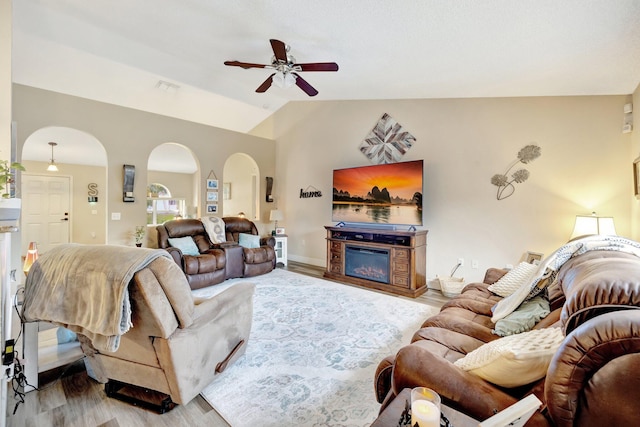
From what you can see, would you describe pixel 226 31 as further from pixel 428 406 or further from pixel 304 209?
pixel 304 209

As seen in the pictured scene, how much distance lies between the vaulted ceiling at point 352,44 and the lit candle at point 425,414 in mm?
2380

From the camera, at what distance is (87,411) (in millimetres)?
1694

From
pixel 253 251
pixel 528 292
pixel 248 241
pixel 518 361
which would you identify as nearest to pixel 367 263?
pixel 253 251

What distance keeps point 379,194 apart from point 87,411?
4.03 m

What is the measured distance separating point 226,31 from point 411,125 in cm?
301

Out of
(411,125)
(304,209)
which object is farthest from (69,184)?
(411,125)

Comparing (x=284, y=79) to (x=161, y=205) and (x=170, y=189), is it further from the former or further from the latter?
(x=161, y=205)

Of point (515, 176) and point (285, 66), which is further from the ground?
point (285, 66)

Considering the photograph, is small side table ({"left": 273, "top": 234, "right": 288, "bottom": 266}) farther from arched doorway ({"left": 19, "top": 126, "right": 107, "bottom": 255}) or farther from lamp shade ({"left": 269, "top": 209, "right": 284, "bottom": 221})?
arched doorway ({"left": 19, "top": 126, "right": 107, "bottom": 255})

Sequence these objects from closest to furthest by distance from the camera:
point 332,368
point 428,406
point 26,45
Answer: point 428,406 → point 332,368 → point 26,45

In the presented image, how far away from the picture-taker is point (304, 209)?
240 inches

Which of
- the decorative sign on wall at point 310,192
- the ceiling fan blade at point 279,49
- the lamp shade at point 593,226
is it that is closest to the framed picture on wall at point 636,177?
the lamp shade at point 593,226

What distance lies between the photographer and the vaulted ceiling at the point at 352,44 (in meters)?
2.03

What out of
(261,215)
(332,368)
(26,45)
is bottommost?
(332,368)
